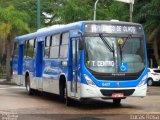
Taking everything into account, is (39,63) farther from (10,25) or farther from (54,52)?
(10,25)

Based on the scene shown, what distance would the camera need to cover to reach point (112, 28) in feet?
58.4

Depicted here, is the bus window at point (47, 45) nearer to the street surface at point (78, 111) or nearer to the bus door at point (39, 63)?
the bus door at point (39, 63)

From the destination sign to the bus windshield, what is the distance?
0.78 ft

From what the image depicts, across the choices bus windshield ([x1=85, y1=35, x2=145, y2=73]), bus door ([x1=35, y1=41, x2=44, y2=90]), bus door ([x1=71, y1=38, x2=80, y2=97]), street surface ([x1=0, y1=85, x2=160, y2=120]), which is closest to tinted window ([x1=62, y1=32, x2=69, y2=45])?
bus door ([x1=71, y1=38, x2=80, y2=97])

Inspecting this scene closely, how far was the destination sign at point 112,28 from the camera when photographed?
1761cm

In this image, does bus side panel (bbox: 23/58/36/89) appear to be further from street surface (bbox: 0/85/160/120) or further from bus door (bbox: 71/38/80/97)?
bus door (bbox: 71/38/80/97)

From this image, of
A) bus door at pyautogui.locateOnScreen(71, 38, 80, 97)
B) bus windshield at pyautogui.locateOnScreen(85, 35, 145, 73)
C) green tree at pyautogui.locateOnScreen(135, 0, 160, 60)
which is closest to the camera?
bus windshield at pyautogui.locateOnScreen(85, 35, 145, 73)

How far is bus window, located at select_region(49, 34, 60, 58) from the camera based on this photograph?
20.4m

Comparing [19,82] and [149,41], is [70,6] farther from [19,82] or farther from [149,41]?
[19,82]

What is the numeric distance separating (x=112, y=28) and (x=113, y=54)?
1.01 meters

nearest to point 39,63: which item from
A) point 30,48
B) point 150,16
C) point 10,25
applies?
point 30,48

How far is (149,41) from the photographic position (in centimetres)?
4666

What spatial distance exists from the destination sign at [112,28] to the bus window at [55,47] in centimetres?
296

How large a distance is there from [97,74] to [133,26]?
91.9 inches
